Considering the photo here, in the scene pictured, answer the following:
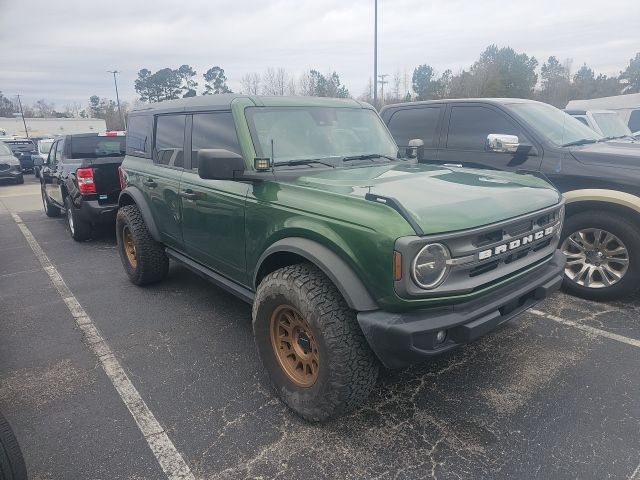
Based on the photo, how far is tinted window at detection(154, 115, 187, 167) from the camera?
4098mm

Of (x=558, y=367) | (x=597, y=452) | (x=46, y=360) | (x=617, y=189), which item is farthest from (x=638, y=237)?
(x=46, y=360)

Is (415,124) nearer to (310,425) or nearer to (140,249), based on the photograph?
(140,249)

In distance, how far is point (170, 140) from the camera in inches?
169

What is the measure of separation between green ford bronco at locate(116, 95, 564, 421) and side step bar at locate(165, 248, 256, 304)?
0.06 ft

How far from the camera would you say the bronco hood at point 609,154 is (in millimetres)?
4215

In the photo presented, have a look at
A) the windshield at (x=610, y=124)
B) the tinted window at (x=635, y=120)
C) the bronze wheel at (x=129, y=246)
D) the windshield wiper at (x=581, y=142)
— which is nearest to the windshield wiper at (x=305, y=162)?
the bronze wheel at (x=129, y=246)

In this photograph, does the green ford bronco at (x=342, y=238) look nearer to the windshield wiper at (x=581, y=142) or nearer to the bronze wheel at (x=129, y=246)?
the bronze wheel at (x=129, y=246)

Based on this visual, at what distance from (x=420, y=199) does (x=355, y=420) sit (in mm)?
1415

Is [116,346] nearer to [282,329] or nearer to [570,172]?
[282,329]

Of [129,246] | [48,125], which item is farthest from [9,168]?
[48,125]

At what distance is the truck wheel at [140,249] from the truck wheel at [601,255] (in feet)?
13.9

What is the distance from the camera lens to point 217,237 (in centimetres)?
355

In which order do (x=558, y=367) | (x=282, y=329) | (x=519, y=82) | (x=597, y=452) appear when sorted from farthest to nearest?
1. (x=519, y=82)
2. (x=558, y=367)
3. (x=282, y=329)
4. (x=597, y=452)

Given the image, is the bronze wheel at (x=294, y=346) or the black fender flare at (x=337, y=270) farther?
the bronze wheel at (x=294, y=346)
